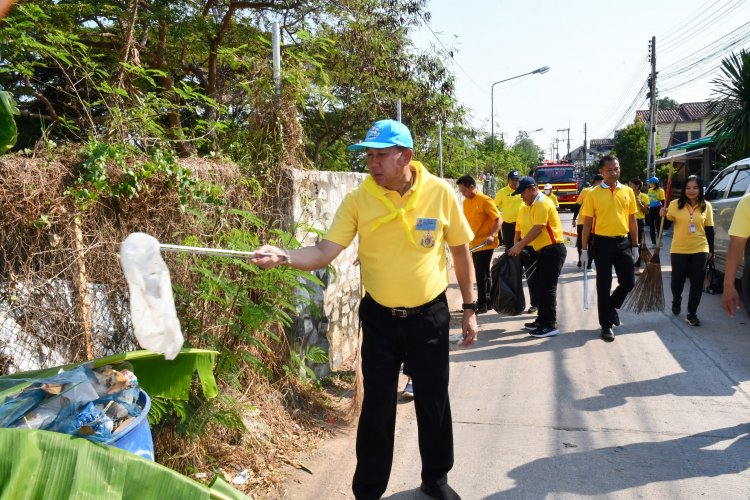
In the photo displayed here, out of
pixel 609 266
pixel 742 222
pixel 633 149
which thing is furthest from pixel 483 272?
pixel 633 149

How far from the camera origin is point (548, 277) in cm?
719

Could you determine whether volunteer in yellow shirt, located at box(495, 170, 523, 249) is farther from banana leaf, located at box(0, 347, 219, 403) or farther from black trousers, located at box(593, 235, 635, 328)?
banana leaf, located at box(0, 347, 219, 403)

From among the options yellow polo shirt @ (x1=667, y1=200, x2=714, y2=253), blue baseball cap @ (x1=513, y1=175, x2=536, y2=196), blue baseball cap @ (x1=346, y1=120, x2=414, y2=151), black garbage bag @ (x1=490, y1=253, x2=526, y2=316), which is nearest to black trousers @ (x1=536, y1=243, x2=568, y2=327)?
black garbage bag @ (x1=490, y1=253, x2=526, y2=316)

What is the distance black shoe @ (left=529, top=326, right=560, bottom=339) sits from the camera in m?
7.30

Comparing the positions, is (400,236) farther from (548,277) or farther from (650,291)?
(650,291)

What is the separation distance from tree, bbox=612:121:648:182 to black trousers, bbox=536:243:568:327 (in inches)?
1403

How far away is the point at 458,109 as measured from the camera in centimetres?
1353

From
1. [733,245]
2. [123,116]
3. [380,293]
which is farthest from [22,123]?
[733,245]

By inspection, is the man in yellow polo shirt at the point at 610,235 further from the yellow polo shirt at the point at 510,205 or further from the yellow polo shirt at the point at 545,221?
the yellow polo shirt at the point at 510,205

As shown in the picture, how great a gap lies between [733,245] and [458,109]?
9737 mm

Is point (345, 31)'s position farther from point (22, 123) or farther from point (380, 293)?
point (380, 293)

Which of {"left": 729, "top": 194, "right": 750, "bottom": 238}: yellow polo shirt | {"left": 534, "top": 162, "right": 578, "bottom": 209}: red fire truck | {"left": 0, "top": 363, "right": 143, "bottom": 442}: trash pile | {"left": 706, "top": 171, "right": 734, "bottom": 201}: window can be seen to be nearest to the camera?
{"left": 0, "top": 363, "right": 143, "bottom": 442}: trash pile

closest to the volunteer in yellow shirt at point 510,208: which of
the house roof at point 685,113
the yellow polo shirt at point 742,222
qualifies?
the yellow polo shirt at point 742,222

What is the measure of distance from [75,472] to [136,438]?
1.28 feet
